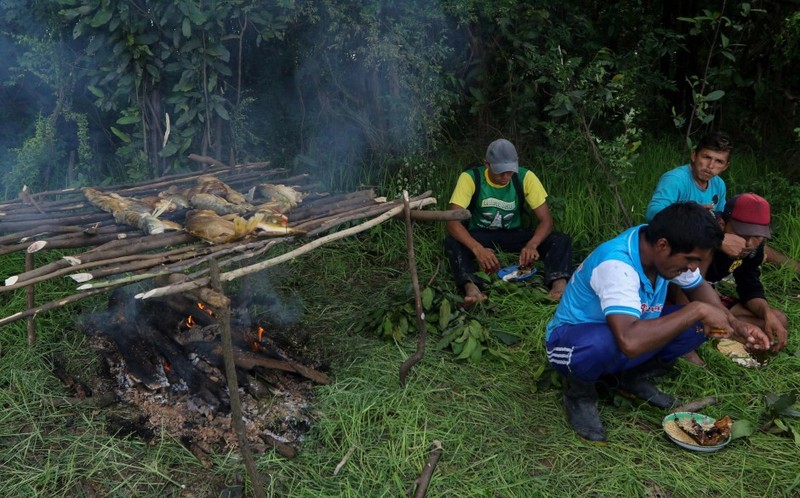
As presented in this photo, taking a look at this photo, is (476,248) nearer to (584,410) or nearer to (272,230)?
(584,410)

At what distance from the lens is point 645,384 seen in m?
3.67

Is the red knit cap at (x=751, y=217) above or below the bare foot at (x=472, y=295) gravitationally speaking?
above

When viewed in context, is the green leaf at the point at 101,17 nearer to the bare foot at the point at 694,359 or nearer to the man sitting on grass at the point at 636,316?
the man sitting on grass at the point at 636,316

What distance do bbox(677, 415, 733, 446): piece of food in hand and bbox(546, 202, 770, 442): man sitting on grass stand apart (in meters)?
0.23

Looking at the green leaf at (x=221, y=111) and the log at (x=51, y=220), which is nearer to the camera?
the log at (x=51, y=220)

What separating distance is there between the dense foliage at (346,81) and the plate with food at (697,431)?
2669 millimetres

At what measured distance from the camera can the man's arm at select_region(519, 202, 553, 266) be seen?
502 cm

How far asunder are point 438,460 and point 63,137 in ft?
15.0

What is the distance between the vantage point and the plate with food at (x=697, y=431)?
3303 millimetres

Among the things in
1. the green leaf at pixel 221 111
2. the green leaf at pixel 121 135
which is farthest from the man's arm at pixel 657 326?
the green leaf at pixel 121 135

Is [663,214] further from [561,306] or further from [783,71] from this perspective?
[783,71]

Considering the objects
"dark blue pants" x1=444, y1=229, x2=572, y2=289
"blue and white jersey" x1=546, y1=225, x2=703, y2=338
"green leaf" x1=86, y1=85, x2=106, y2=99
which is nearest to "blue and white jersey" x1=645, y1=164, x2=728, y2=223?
"dark blue pants" x1=444, y1=229, x2=572, y2=289

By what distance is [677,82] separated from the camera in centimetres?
770

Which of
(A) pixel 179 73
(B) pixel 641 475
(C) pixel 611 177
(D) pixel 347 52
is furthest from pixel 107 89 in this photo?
(B) pixel 641 475
